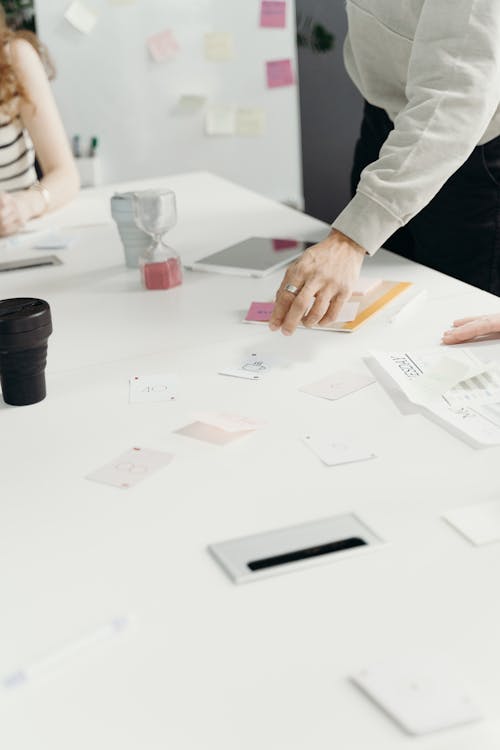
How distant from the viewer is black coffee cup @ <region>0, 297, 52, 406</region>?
1.18m

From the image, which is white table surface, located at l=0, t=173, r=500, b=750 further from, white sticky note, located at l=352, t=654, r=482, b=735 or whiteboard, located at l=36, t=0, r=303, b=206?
whiteboard, located at l=36, t=0, r=303, b=206

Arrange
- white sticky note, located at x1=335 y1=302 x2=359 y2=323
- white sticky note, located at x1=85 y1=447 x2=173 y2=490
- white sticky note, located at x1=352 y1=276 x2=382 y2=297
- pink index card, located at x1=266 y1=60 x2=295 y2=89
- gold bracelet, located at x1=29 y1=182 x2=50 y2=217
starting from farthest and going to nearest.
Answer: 1. pink index card, located at x1=266 y1=60 x2=295 y2=89
2. gold bracelet, located at x1=29 y1=182 x2=50 y2=217
3. white sticky note, located at x1=352 y1=276 x2=382 y2=297
4. white sticky note, located at x1=335 y1=302 x2=359 y2=323
5. white sticky note, located at x1=85 y1=447 x2=173 y2=490

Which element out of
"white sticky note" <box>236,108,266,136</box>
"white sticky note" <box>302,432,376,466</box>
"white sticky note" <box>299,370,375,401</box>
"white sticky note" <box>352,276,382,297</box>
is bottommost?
"white sticky note" <box>302,432,376,466</box>

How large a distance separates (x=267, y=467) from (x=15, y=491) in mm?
276

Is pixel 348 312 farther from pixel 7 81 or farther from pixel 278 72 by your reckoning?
pixel 278 72

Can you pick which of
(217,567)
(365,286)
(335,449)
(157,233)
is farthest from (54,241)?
(217,567)

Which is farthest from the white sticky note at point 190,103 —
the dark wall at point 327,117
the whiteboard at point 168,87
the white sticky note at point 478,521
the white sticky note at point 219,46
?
the white sticky note at point 478,521

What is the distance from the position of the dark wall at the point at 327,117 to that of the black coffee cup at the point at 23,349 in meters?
3.57

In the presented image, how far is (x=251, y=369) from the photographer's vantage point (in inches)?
51.2

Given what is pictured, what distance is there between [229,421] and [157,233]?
0.66 metres

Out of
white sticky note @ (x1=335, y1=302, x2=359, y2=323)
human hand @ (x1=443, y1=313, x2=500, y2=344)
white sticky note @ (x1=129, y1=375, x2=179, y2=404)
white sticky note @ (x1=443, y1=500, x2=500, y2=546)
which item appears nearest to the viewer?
white sticky note @ (x1=443, y1=500, x2=500, y2=546)

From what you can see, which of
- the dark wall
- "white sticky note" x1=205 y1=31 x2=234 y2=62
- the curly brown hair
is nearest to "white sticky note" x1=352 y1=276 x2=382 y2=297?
the curly brown hair

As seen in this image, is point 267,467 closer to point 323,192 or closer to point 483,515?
point 483,515

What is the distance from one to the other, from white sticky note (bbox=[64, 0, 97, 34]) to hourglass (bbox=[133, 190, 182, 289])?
176cm
